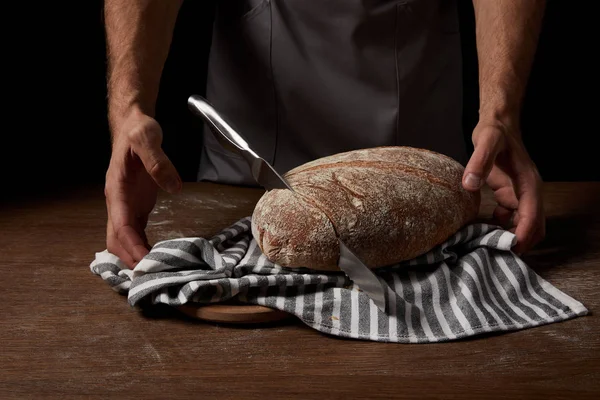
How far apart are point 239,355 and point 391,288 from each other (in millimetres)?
267

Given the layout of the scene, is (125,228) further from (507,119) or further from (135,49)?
(507,119)

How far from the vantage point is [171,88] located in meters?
2.34

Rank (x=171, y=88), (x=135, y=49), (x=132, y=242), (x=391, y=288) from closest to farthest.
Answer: (x=391, y=288) < (x=132, y=242) < (x=135, y=49) < (x=171, y=88)

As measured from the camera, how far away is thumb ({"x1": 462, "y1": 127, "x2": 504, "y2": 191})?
3.97ft

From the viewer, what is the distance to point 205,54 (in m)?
2.33

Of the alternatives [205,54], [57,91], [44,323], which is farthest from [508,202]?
[57,91]

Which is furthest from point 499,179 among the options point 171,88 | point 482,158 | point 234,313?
point 171,88

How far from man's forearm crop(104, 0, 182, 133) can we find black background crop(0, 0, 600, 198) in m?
0.66

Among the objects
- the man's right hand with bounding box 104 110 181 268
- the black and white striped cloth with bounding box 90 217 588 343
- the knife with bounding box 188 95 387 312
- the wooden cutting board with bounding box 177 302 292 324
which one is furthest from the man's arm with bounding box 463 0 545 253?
the man's right hand with bounding box 104 110 181 268

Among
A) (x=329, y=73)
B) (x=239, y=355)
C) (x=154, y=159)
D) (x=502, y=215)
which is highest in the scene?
(x=329, y=73)

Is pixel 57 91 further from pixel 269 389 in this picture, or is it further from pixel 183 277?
pixel 269 389

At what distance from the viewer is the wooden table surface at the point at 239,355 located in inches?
35.1

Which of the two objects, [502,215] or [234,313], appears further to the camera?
[502,215]

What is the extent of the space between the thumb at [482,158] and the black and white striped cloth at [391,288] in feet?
0.27
